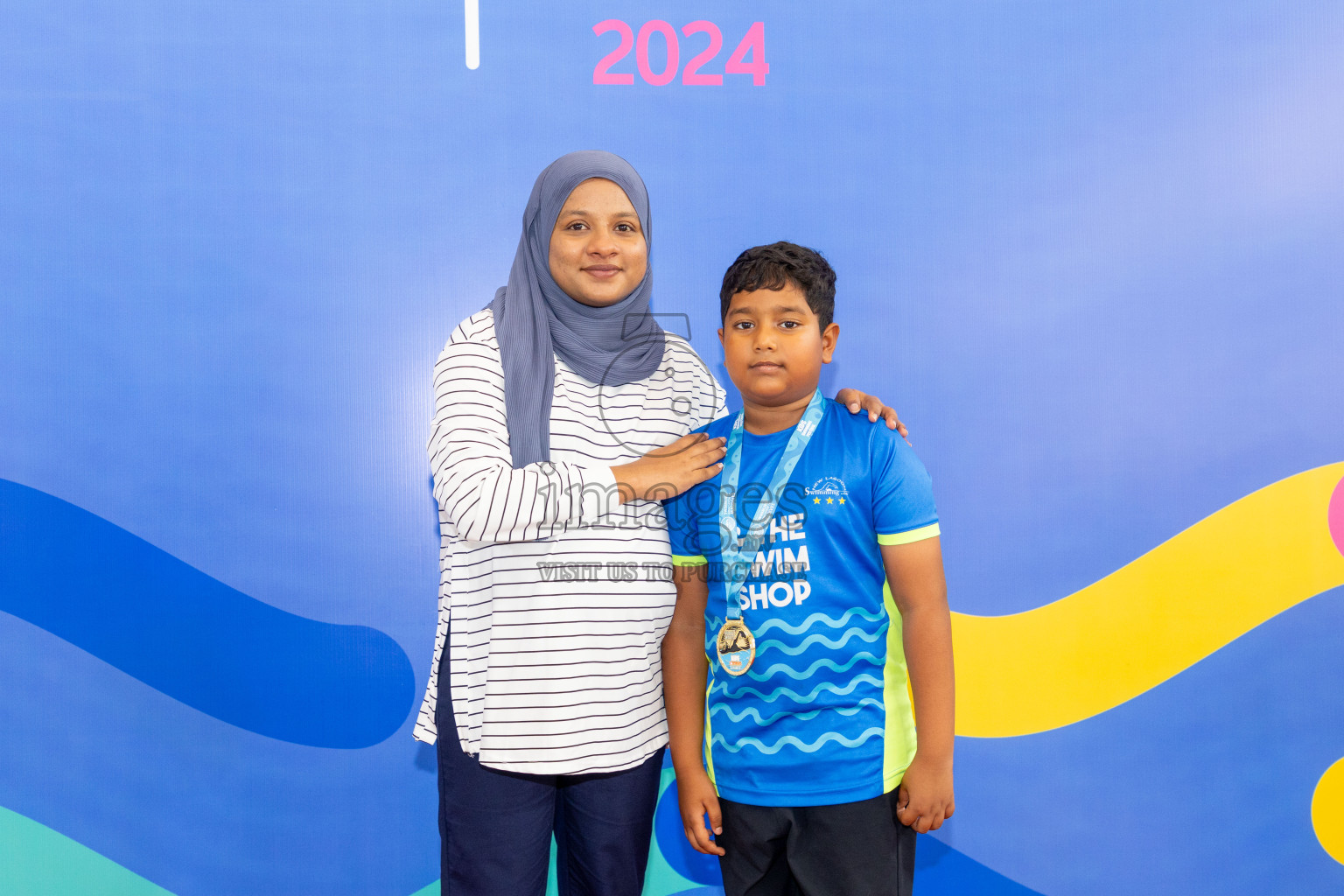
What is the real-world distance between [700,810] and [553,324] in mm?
792

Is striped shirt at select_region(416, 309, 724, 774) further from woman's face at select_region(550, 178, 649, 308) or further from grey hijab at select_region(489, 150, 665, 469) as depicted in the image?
woman's face at select_region(550, 178, 649, 308)

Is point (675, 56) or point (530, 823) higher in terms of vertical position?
point (675, 56)

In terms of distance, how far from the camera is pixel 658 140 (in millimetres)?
1935

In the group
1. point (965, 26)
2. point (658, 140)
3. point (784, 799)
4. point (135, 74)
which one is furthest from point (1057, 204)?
point (135, 74)

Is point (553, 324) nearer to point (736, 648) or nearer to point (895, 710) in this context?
point (736, 648)

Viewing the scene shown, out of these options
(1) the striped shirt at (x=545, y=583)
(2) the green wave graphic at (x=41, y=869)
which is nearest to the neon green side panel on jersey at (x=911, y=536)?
(1) the striped shirt at (x=545, y=583)

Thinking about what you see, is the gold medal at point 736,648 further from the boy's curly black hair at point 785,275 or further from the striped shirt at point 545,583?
the boy's curly black hair at point 785,275

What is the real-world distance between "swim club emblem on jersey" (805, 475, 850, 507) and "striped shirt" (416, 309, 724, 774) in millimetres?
246

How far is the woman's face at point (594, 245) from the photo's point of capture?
4.27ft

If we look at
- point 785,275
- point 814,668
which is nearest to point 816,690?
point 814,668

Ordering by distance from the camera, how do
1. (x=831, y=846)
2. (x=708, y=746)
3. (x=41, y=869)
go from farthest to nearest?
1. (x=41, y=869)
2. (x=708, y=746)
3. (x=831, y=846)

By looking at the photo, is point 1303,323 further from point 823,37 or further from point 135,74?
point 135,74

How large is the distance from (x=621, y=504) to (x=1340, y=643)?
1.90m

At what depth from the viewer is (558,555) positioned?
3.98ft
